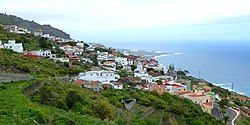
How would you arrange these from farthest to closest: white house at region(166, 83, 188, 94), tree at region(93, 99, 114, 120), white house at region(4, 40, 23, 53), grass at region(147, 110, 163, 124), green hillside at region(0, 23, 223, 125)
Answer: white house at region(4, 40, 23, 53), white house at region(166, 83, 188, 94), grass at region(147, 110, 163, 124), tree at region(93, 99, 114, 120), green hillside at region(0, 23, 223, 125)

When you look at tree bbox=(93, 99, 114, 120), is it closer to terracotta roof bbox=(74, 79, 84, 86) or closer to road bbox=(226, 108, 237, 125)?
terracotta roof bbox=(74, 79, 84, 86)

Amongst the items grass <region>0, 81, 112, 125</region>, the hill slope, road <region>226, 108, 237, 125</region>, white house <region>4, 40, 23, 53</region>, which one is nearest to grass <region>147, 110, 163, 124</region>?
road <region>226, 108, 237, 125</region>

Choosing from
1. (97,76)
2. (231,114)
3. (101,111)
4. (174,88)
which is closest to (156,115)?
(101,111)

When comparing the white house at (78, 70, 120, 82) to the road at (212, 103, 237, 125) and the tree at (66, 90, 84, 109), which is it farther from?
the tree at (66, 90, 84, 109)

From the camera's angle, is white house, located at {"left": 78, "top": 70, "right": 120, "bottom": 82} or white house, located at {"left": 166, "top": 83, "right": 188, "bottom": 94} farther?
white house, located at {"left": 166, "top": 83, "right": 188, "bottom": 94}

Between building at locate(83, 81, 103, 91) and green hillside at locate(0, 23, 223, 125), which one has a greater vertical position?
green hillside at locate(0, 23, 223, 125)

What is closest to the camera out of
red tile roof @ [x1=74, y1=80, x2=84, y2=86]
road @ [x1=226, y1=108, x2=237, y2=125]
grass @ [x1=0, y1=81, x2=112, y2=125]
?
grass @ [x1=0, y1=81, x2=112, y2=125]

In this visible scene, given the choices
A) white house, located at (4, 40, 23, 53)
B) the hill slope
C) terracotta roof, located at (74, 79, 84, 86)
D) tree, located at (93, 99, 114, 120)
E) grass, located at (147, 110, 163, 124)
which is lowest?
grass, located at (147, 110, 163, 124)

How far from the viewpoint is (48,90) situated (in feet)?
37.6

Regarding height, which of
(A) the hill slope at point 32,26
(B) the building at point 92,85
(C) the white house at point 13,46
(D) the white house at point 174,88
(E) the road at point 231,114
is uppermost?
(A) the hill slope at point 32,26

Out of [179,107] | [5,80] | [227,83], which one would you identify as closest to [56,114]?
[5,80]

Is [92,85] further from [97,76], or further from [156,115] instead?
[156,115]

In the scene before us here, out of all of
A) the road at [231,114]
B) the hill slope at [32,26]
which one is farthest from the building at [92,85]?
the hill slope at [32,26]

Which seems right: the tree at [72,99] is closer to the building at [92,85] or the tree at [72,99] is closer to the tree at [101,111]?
the tree at [101,111]
